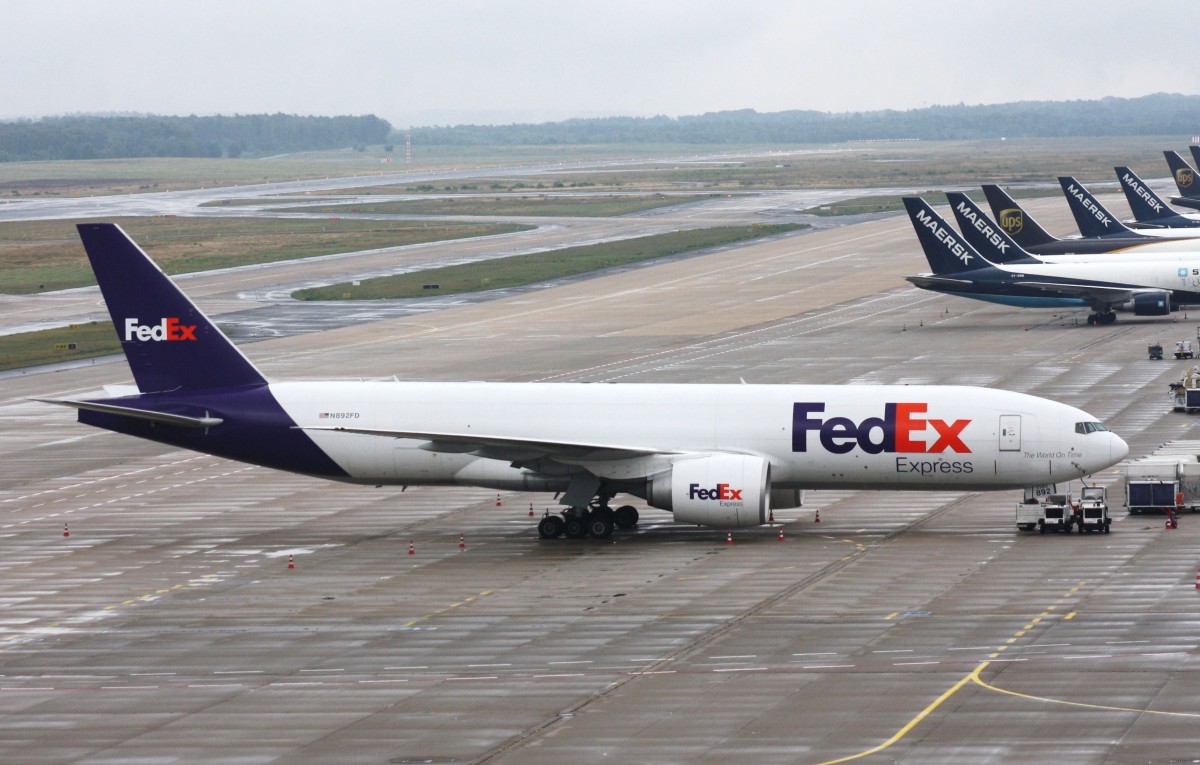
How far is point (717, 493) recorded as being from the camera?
1703 inches

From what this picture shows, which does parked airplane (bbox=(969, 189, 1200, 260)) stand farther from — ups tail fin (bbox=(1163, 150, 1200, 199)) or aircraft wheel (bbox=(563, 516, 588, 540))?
aircraft wheel (bbox=(563, 516, 588, 540))

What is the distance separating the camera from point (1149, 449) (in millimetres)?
55375

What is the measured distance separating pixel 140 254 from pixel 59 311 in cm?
6422

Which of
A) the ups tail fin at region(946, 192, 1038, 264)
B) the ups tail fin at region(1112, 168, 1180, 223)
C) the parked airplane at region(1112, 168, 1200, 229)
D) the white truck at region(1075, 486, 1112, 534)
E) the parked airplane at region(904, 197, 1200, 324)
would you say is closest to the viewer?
the white truck at region(1075, 486, 1112, 534)

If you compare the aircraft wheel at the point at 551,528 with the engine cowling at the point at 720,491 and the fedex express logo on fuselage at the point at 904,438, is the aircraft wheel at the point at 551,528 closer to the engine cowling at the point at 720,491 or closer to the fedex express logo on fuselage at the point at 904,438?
the engine cowling at the point at 720,491

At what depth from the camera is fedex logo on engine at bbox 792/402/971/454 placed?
44.0 m

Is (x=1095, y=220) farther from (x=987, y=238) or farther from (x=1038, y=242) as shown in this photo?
(x=987, y=238)

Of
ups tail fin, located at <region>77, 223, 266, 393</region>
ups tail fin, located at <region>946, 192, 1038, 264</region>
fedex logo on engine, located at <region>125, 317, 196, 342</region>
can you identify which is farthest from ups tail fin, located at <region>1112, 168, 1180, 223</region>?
fedex logo on engine, located at <region>125, 317, 196, 342</region>

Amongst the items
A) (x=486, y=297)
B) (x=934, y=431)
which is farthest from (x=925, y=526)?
(x=486, y=297)

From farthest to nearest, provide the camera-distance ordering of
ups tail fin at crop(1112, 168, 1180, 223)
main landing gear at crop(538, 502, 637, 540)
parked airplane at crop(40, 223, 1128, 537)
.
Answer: ups tail fin at crop(1112, 168, 1180, 223) → main landing gear at crop(538, 502, 637, 540) → parked airplane at crop(40, 223, 1128, 537)

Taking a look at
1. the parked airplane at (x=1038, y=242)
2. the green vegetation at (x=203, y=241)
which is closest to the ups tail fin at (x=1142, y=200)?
the parked airplane at (x=1038, y=242)

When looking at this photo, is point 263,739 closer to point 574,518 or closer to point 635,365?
point 574,518

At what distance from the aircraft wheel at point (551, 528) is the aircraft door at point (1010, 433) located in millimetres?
11921

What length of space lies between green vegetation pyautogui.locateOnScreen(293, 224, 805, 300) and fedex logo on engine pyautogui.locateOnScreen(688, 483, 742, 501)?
70986 mm
